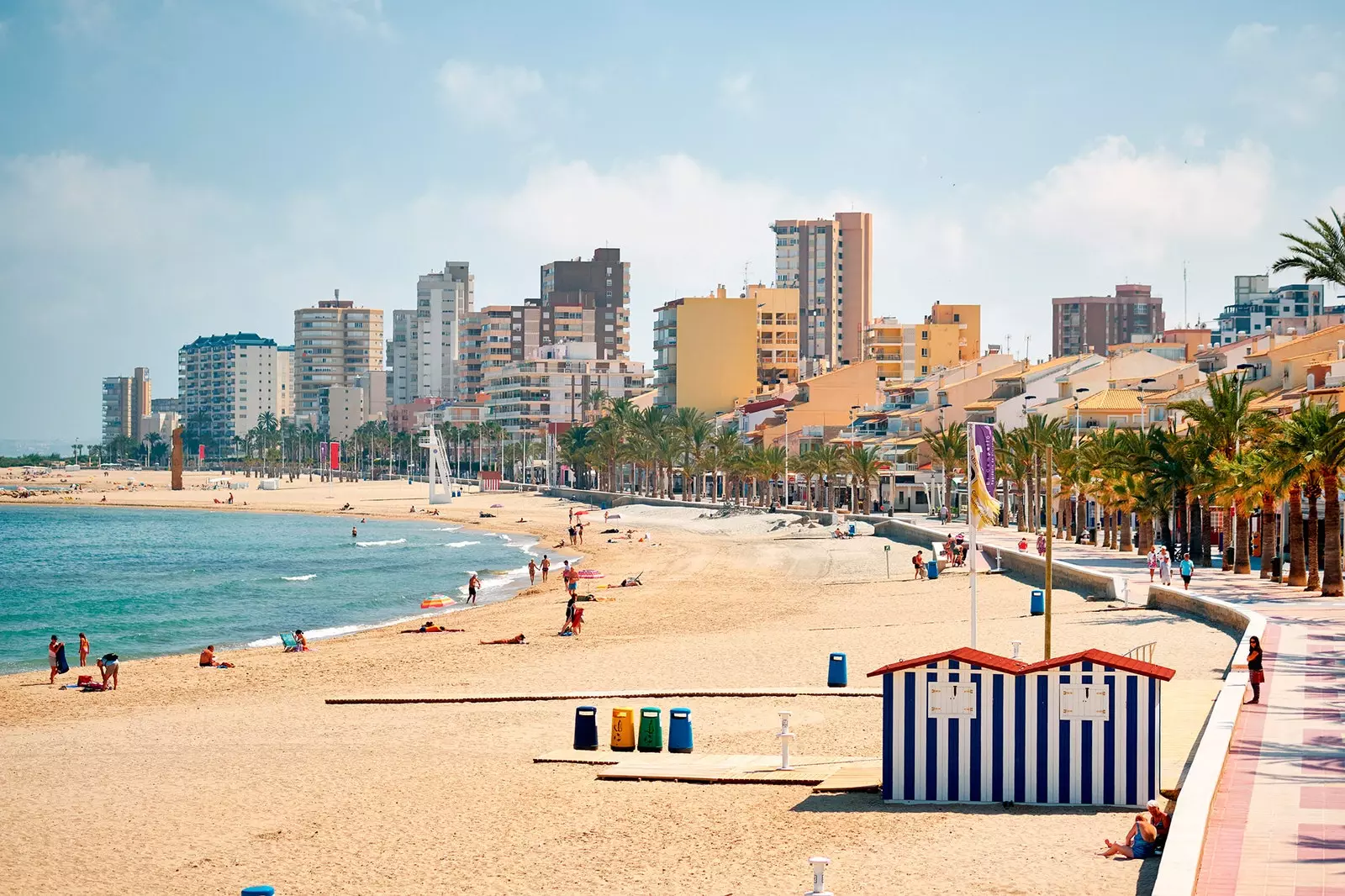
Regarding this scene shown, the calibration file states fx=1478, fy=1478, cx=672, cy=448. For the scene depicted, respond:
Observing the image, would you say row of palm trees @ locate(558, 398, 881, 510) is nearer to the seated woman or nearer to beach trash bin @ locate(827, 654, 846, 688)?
beach trash bin @ locate(827, 654, 846, 688)

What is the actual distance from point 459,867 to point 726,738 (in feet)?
23.3

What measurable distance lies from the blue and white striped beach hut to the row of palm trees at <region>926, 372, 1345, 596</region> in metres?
5.20

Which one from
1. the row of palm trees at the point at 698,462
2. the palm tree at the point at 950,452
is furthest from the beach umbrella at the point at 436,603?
the row of palm trees at the point at 698,462

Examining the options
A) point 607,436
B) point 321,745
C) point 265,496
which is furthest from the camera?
point 265,496

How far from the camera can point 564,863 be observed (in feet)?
52.2

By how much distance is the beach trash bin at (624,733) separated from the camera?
71.4 feet

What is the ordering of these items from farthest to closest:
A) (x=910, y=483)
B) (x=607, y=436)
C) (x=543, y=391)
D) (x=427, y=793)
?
(x=543, y=391) → (x=607, y=436) → (x=910, y=483) → (x=427, y=793)

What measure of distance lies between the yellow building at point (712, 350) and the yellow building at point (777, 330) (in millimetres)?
11154

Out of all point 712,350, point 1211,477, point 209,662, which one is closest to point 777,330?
point 712,350

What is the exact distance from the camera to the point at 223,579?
67125mm

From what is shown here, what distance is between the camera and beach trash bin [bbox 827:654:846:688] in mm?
26781

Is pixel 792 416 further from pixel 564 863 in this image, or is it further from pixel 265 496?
pixel 564 863

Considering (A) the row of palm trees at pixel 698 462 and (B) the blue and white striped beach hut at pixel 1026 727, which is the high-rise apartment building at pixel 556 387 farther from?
(B) the blue and white striped beach hut at pixel 1026 727

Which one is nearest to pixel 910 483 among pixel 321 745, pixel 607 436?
pixel 607 436
